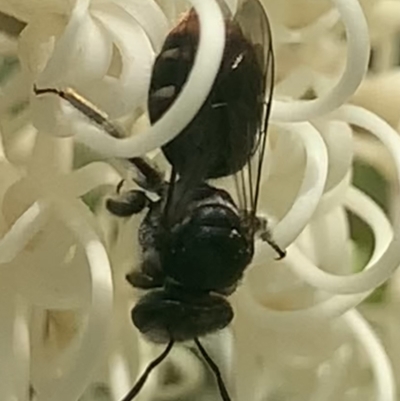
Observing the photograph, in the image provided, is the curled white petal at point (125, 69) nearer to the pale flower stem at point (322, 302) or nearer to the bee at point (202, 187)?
the bee at point (202, 187)

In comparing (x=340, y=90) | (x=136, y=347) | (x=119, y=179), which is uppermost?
(x=340, y=90)

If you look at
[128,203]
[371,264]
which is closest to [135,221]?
[128,203]

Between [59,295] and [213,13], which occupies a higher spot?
[213,13]

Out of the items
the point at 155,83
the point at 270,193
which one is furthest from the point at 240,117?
the point at 270,193

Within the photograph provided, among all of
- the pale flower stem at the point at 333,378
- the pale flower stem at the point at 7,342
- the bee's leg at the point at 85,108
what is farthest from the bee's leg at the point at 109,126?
the pale flower stem at the point at 333,378

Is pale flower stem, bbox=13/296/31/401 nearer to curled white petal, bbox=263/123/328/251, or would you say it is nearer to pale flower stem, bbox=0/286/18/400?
pale flower stem, bbox=0/286/18/400

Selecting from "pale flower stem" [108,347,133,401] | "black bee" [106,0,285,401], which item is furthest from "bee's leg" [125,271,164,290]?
"pale flower stem" [108,347,133,401]

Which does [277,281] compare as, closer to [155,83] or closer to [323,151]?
[323,151]

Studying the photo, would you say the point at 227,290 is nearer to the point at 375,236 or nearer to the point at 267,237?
the point at 267,237
